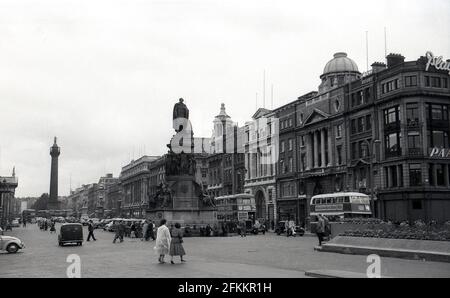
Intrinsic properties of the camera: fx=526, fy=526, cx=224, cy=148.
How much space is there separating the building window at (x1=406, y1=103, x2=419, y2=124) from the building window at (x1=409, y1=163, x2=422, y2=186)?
16.4ft

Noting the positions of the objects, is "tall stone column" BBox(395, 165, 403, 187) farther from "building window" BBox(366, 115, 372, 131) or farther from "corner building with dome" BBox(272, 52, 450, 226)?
"building window" BBox(366, 115, 372, 131)

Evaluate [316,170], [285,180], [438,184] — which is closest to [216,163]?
[285,180]

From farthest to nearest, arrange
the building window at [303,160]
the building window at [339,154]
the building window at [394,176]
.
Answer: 1. the building window at [303,160]
2. the building window at [339,154]
3. the building window at [394,176]

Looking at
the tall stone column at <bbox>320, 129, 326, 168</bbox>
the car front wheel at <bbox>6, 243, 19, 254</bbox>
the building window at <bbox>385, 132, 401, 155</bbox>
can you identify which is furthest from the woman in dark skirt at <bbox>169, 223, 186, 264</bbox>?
the tall stone column at <bbox>320, 129, 326, 168</bbox>

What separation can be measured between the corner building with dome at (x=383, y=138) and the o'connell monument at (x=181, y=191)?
1733cm

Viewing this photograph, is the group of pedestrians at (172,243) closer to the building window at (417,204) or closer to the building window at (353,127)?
the building window at (417,204)

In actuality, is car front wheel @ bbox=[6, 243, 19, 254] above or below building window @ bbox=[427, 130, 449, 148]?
below

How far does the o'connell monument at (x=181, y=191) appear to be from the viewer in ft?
176

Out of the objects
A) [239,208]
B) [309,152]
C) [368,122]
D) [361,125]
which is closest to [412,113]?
[368,122]

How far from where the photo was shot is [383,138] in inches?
2459

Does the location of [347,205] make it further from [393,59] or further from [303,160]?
[303,160]

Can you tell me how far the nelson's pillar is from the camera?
18100 centimetres

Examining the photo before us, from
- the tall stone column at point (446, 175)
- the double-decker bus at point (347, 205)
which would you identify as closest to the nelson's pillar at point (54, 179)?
the double-decker bus at point (347, 205)
